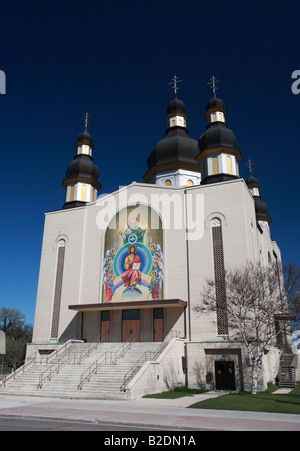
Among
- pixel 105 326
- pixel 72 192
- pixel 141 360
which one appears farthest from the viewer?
pixel 72 192

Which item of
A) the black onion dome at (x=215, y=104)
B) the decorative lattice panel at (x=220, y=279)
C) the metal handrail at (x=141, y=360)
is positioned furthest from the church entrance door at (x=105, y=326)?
the black onion dome at (x=215, y=104)

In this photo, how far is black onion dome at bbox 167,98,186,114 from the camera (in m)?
39.7

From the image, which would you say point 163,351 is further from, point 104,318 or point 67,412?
point 67,412

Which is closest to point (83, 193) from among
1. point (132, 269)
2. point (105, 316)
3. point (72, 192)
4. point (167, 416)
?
point (72, 192)

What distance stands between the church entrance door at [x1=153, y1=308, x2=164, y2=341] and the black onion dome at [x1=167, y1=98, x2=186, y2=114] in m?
21.5

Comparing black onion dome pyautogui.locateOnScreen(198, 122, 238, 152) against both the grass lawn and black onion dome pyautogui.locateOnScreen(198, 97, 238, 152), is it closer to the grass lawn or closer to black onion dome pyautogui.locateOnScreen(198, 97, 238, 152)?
black onion dome pyautogui.locateOnScreen(198, 97, 238, 152)

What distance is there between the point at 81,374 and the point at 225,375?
8.84m

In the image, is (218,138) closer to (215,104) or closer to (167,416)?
(215,104)

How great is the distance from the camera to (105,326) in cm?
2883

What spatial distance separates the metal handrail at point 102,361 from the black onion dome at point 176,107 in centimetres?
2471

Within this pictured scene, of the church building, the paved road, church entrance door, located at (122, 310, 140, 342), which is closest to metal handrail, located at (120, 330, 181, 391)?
the church building
